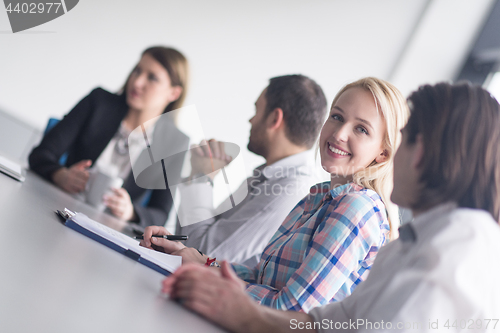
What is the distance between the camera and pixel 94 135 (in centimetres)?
222

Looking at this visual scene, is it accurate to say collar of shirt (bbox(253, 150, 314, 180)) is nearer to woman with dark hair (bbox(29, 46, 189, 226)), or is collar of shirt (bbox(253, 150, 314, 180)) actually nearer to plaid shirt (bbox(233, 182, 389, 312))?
woman with dark hair (bbox(29, 46, 189, 226))

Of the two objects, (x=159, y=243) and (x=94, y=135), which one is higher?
(x=159, y=243)

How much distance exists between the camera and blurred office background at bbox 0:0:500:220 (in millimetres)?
3104

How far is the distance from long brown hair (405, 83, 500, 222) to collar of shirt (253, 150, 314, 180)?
3.91ft

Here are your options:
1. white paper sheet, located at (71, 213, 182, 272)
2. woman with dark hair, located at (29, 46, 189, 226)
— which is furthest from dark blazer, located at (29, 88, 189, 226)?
white paper sheet, located at (71, 213, 182, 272)

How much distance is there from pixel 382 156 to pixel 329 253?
39cm

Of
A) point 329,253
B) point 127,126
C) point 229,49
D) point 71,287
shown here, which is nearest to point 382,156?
point 329,253

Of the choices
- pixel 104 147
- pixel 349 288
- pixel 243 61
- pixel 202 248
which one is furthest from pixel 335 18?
pixel 349 288

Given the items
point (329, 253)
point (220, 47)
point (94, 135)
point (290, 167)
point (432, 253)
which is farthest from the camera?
point (220, 47)

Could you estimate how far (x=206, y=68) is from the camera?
11.3 feet

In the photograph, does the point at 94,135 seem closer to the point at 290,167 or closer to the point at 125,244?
the point at 290,167

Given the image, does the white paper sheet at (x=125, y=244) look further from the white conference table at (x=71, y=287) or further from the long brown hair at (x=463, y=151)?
the long brown hair at (x=463, y=151)

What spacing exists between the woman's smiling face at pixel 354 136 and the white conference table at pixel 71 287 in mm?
570

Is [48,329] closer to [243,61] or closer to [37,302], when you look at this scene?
[37,302]
